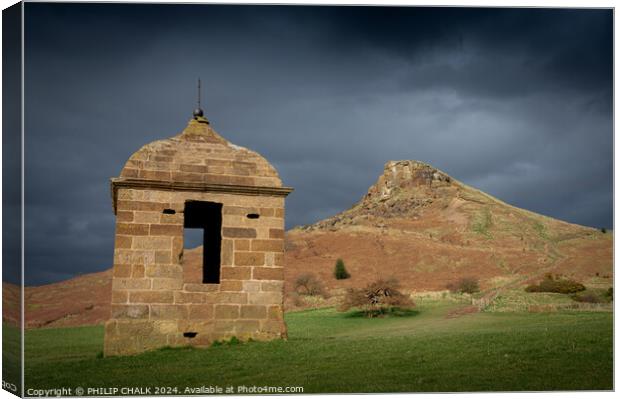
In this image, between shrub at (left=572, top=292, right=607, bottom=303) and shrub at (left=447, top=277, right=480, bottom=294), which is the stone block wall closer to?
shrub at (left=572, top=292, right=607, bottom=303)

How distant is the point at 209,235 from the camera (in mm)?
14203

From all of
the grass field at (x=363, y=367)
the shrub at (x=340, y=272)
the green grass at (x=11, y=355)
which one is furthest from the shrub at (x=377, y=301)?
the shrub at (x=340, y=272)

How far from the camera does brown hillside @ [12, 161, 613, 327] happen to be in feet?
141

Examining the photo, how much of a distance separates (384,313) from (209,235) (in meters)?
14.6

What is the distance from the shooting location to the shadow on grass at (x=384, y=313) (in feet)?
88.1

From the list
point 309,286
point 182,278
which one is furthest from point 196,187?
point 309,286

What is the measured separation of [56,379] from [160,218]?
9.38 ft

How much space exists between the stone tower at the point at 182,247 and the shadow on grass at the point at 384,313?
51.7 feet

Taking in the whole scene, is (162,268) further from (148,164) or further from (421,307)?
(421,307)

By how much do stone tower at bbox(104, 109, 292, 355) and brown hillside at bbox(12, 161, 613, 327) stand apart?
21.8 metres

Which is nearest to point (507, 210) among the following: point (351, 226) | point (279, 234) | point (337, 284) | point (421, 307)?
point (351, 226)

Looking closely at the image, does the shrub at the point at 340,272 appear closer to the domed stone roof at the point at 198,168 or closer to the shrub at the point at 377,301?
the shrub at the point at 377,301

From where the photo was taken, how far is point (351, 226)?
2712 inches

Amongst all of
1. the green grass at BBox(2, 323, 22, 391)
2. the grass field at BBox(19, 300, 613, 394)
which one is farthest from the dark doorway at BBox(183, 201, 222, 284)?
the green grass at BBox(2, 323, 22, 391)
